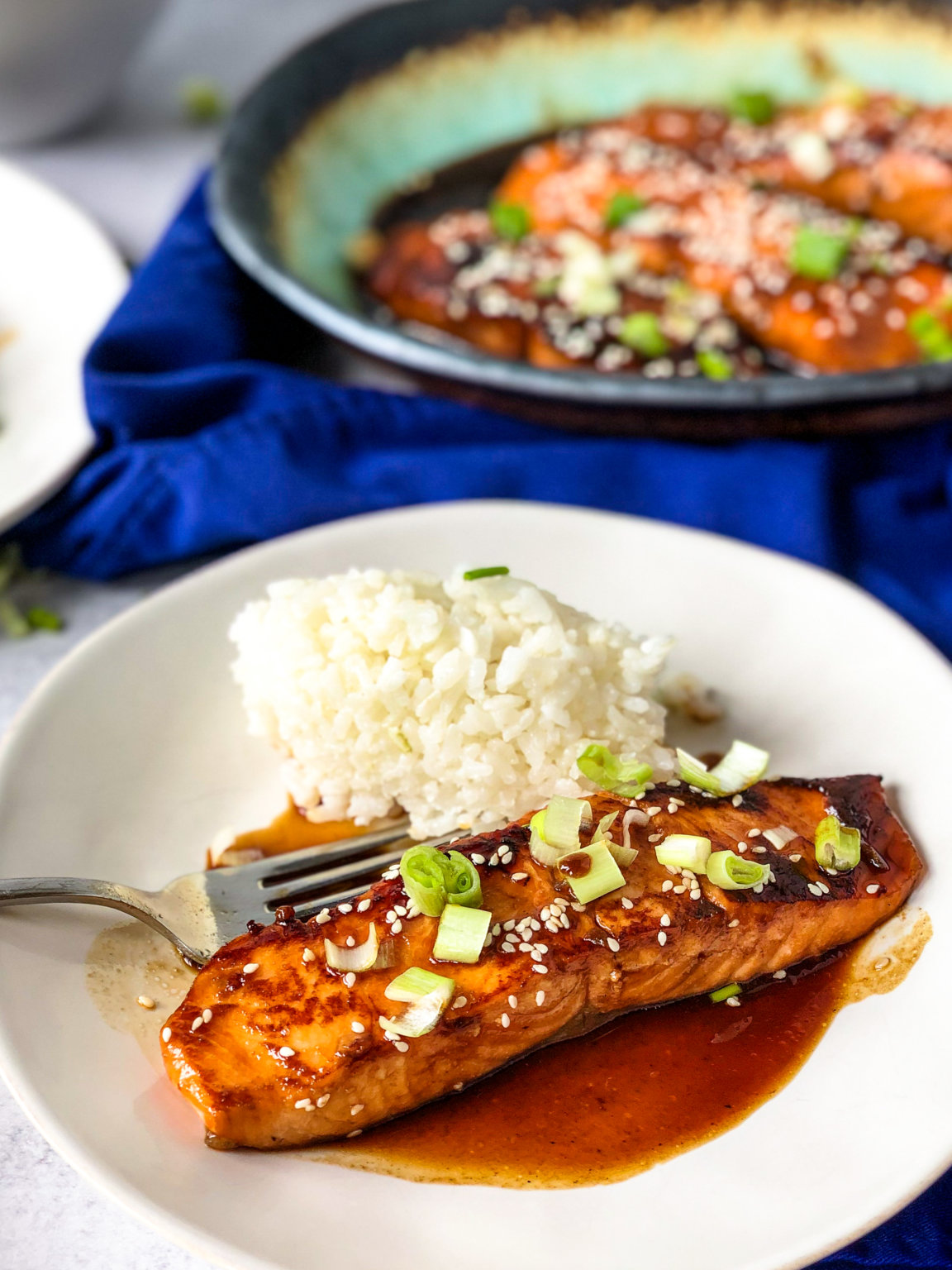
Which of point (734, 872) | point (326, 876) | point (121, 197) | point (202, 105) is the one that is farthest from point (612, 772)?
point (202, 105)

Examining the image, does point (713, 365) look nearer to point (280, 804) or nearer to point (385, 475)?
point (385, 475)

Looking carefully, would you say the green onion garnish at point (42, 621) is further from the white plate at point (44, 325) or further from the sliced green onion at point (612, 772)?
the sliced green onion at point (612, 772)

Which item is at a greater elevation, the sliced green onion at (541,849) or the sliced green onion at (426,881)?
the sliced green onion at (426,881)

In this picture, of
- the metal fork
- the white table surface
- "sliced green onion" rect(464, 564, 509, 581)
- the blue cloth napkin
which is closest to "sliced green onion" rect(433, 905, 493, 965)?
the metal fork

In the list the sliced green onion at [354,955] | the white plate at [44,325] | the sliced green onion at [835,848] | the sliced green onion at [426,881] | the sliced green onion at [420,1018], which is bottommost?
the sliced green onion at [835,848]

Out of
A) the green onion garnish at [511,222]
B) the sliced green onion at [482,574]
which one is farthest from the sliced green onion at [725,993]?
the green onion garnish at [511,222]

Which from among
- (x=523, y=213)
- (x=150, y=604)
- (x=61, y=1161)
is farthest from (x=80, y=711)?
Result: (x=523, y=213)

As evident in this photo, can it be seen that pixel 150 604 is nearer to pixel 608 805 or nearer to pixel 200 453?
pixel 200 453
